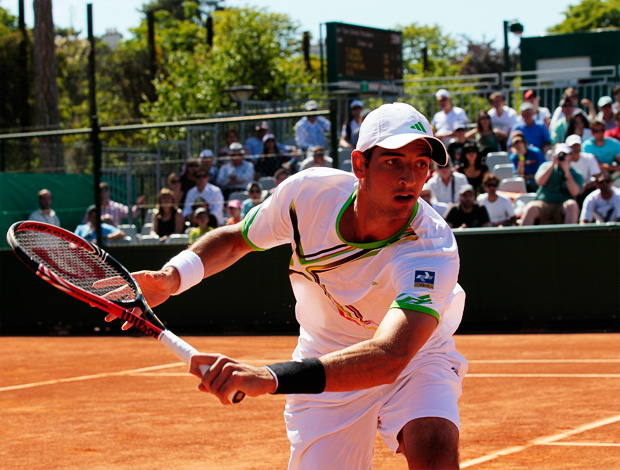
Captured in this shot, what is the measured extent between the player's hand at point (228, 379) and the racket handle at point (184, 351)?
0.04 ft

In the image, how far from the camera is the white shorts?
12.4ft

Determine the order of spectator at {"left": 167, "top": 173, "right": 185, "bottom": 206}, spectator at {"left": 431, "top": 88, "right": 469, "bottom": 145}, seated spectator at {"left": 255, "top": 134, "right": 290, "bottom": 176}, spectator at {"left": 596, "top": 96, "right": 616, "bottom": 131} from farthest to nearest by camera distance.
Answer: spectator at {"left": 431, "top": 88, "right": 469, "bottom": 145}
spectator at {"left": 596, "top": 96, "right": 616, "bottom": 131}
spectator at {"left": 167, "top": 173, "right": 185, "bottom": 206}
seated spectator at {"left": 255, "top": 134, "right": 290, "bottom": 176}

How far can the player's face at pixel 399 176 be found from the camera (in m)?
3.56

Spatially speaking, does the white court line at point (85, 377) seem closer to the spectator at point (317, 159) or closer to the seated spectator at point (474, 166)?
the spectator at point (317, 159)

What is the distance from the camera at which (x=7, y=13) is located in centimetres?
6094

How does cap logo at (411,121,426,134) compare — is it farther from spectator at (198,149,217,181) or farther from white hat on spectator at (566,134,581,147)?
white hat on spectator at (566,134,581,147)

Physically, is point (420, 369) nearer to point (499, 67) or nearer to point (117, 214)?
point (117, 214)

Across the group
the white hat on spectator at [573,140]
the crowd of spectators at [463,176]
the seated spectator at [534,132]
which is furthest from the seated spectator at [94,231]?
the white hat on spectator at [573,140]

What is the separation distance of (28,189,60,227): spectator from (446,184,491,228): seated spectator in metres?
5.45

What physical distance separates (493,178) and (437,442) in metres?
8.86

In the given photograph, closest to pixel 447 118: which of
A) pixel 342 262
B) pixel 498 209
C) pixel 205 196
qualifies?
pixel 498 209

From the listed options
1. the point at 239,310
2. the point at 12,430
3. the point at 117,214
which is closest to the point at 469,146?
the point at 239,310

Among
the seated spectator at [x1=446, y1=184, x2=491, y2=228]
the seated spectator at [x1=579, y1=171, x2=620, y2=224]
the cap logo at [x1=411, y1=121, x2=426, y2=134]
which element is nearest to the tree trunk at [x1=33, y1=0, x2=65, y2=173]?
the seated spectator at [x1=446, y1=184, x2=491, y2=228]

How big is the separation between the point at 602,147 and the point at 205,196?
5481 mm
